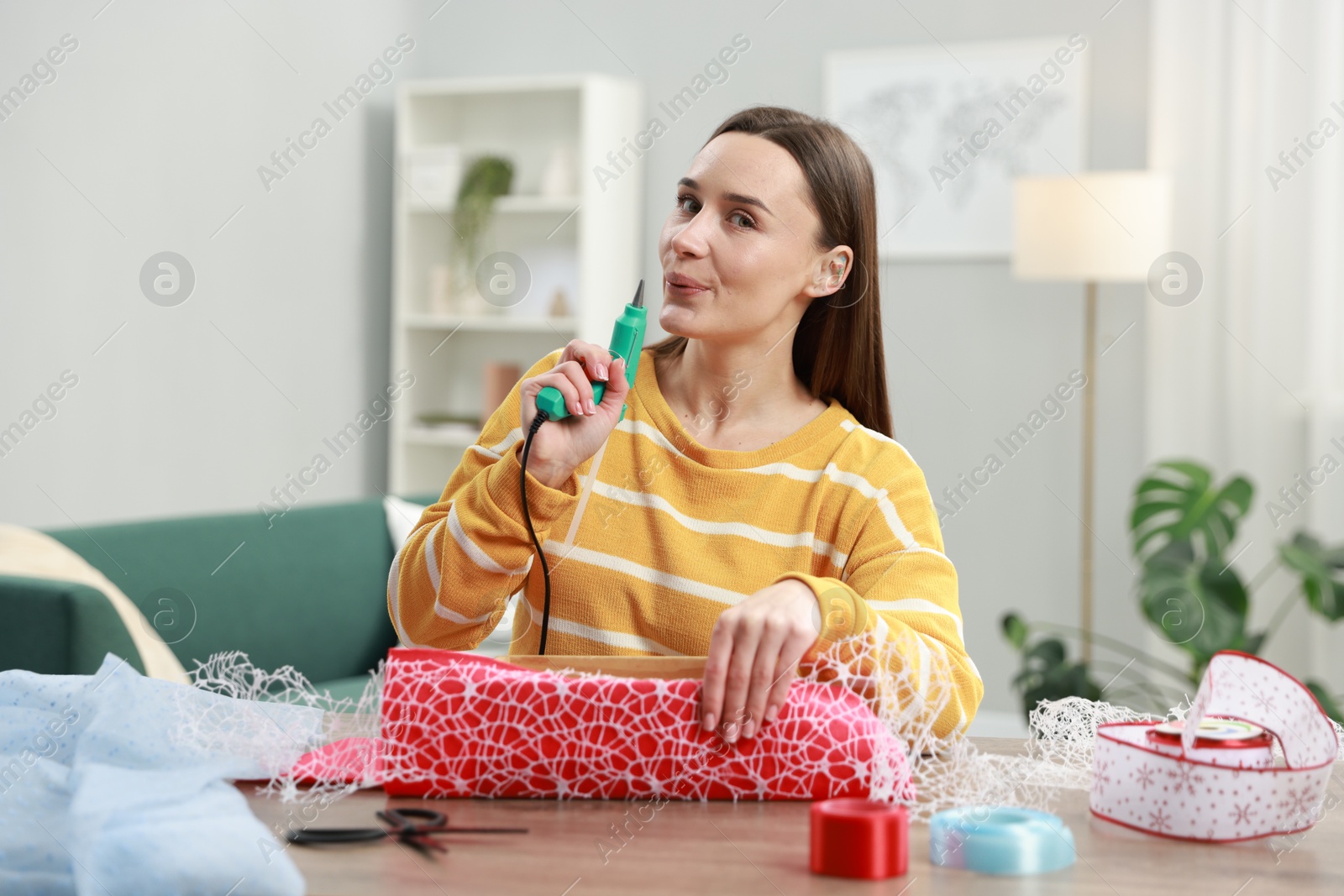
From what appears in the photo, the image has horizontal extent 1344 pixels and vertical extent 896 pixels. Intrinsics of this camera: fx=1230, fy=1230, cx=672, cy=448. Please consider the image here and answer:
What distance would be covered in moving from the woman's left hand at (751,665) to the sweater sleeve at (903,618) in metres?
0.06

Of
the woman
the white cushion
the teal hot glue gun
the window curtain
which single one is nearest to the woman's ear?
the woman

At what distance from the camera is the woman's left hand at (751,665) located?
0.84 meters

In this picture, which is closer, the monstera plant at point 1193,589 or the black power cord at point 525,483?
the black power cord at point 525,483

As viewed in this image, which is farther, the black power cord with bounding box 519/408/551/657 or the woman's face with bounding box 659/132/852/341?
the woman's face with bounding box 659/132/852/341

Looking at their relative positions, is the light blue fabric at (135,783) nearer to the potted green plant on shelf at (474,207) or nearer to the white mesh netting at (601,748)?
the white mesh netting at (601,748)

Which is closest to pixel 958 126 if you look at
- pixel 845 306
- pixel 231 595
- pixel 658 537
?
pixel 231 595

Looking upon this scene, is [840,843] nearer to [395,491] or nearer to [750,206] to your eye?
[750,206]

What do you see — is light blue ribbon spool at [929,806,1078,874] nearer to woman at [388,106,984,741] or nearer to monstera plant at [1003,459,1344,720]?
woman at [388,106,984,741]

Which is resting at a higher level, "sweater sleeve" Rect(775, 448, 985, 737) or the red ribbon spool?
"sweater sleeve" Rect(775, 448, 985, 737)

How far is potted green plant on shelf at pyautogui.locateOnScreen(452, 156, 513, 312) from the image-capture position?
14.0ft

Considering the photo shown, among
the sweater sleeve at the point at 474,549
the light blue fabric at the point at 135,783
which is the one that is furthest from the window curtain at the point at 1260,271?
the light blue fabric at the point at 135,783

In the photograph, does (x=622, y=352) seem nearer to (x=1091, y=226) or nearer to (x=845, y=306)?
(x=845, y=306)

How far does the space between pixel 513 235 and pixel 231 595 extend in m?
2.15

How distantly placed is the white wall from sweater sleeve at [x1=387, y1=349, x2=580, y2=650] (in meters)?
2.19
